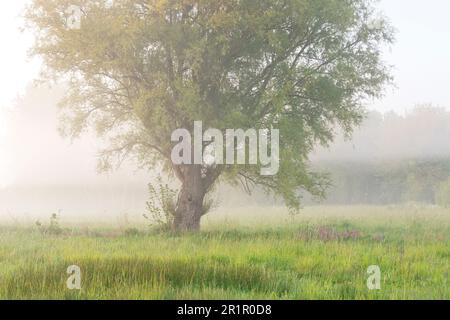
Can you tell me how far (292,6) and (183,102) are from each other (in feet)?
17.7

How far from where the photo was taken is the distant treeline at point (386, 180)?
67.3 m

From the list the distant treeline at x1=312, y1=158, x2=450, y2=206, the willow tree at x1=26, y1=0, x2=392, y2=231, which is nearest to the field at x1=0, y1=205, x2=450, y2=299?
the willow tree at x1=26, y1=0, x2=392, y2=231

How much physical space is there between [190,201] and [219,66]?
5.67 m

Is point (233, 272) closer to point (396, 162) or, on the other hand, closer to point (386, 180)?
point (396, 162)

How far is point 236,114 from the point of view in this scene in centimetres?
1856

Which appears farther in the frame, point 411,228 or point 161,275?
point 411,228

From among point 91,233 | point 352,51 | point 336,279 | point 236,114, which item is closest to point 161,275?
point 336,279

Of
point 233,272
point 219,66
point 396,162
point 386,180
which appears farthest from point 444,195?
point 233,272

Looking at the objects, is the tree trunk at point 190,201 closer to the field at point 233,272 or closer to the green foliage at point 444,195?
the field at point 233,272

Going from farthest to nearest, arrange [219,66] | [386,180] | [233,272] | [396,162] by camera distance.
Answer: [386,180], [396,162], [219,66], [233,272]

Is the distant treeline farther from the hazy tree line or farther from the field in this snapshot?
the field

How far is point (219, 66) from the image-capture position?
20438mm

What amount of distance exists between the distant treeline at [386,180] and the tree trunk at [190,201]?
47.8 metres

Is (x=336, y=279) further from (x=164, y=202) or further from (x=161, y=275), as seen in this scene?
(x=164, y=202)
